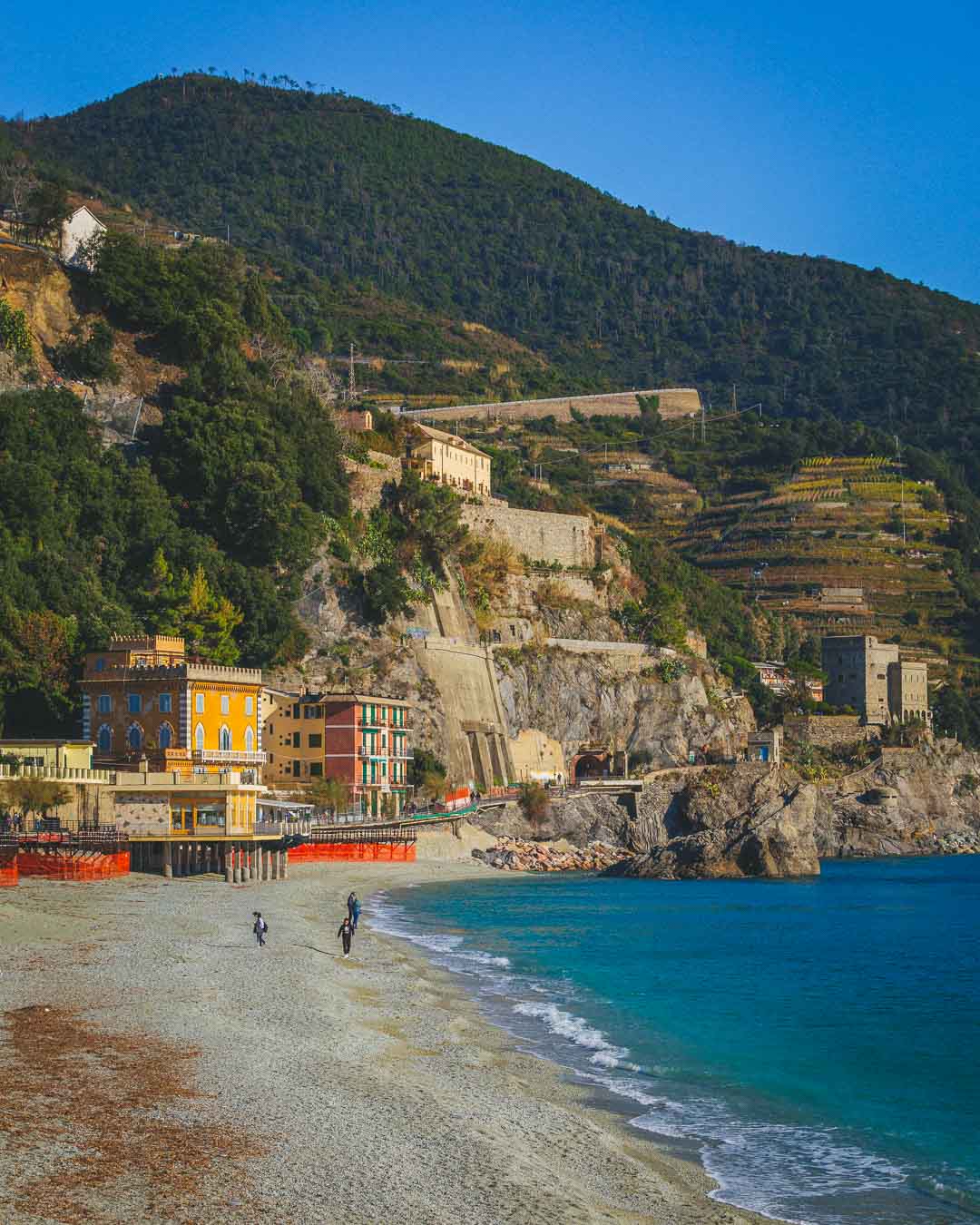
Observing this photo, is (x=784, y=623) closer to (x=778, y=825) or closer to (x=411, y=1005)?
(x=778, y=825)

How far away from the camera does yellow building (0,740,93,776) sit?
168 ft

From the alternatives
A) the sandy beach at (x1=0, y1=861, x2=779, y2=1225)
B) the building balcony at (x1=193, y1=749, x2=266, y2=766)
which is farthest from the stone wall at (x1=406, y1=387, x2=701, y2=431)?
the sandy beach at (x1=0, y1=861, x2=779, y2=1225)

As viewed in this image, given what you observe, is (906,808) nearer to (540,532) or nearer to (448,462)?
(540,532)

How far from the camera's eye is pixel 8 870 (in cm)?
4159

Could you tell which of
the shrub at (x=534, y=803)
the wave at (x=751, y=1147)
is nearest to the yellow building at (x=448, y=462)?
the shrub at (x=534, y=803)

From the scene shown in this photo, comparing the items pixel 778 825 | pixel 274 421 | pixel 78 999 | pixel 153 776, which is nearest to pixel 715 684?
pixel 778 825

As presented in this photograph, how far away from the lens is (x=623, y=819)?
84.9m

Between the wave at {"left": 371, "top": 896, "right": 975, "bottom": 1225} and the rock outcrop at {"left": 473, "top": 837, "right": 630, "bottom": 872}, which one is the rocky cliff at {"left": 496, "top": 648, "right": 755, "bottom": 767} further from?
the wave at {"left": 371, "top": 896, "right": 975, "bottom": 1225}

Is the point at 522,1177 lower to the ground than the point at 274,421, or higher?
lower

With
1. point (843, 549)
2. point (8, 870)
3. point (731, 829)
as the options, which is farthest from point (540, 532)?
point (8, 870)

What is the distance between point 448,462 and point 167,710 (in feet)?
146

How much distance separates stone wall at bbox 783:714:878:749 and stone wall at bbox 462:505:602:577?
63.3 ft

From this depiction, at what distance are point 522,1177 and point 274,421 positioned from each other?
2682 inches

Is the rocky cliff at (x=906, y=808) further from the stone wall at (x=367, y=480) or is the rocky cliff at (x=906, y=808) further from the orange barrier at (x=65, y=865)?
the orange barrier at (x=65, y=865)
